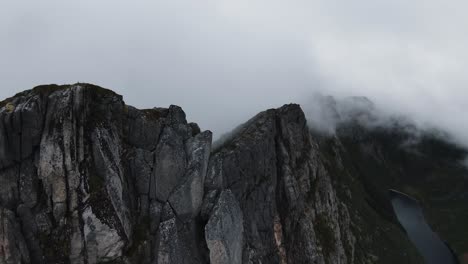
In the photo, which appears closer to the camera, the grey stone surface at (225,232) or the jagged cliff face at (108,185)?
the jagged cliff face at (108,185)

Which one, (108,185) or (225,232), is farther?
(225,232)

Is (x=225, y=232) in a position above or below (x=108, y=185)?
below

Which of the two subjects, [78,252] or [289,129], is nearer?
[78,252]

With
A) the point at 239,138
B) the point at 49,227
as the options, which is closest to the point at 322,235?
the point at 239,138

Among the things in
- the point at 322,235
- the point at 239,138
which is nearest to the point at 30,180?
the point at 239,138

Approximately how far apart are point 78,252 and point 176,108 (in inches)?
1382

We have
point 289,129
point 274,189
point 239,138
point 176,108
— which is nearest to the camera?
point 176,108

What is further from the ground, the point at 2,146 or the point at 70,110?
the point at 70,110

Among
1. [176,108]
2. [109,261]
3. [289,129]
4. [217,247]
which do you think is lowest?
[109,261]

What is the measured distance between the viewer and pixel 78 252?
255ft

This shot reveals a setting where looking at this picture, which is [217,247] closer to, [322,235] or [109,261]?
[109,261]

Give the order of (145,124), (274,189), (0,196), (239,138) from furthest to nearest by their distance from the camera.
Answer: (274,189) → (239,138) → (145,124) → (0,196)

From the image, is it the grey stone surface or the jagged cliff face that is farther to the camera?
the grey stone surface

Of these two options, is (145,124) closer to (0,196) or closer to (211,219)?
(211,219)
